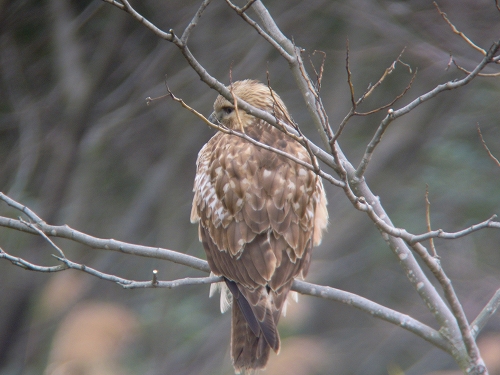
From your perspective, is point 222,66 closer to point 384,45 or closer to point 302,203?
point 384,45

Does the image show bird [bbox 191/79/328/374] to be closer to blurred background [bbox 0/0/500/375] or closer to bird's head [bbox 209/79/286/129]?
bird's head [bbox 209/79/286/129]

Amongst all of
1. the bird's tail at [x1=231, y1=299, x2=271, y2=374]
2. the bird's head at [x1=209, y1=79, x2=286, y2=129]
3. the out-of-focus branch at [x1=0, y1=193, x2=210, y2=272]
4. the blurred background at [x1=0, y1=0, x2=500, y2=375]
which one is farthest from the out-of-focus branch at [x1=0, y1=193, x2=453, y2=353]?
the blurred background at [x1=0, y1=0, x2=500, y2=375]

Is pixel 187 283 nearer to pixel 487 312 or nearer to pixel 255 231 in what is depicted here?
pixel 255 231

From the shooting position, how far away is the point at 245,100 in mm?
4676

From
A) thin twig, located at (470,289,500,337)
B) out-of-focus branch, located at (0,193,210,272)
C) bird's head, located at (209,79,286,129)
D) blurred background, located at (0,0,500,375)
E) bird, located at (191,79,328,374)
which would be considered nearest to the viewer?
thin twig, located at (470,289,500,337)

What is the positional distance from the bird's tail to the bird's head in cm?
133

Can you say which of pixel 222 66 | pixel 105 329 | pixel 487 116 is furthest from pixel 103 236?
pixel 487 116

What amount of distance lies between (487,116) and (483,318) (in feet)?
18.4

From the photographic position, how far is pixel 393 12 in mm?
6977

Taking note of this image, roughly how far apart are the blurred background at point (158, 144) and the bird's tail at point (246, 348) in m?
2.33

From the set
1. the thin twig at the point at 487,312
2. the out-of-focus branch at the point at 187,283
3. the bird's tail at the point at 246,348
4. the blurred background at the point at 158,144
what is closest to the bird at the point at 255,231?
the bird's tail at the point at 246,348

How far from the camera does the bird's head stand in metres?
4.50

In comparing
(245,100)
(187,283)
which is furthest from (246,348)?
(245,100)

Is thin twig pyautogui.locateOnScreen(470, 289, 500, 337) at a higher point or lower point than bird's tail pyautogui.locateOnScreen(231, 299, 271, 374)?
lower
